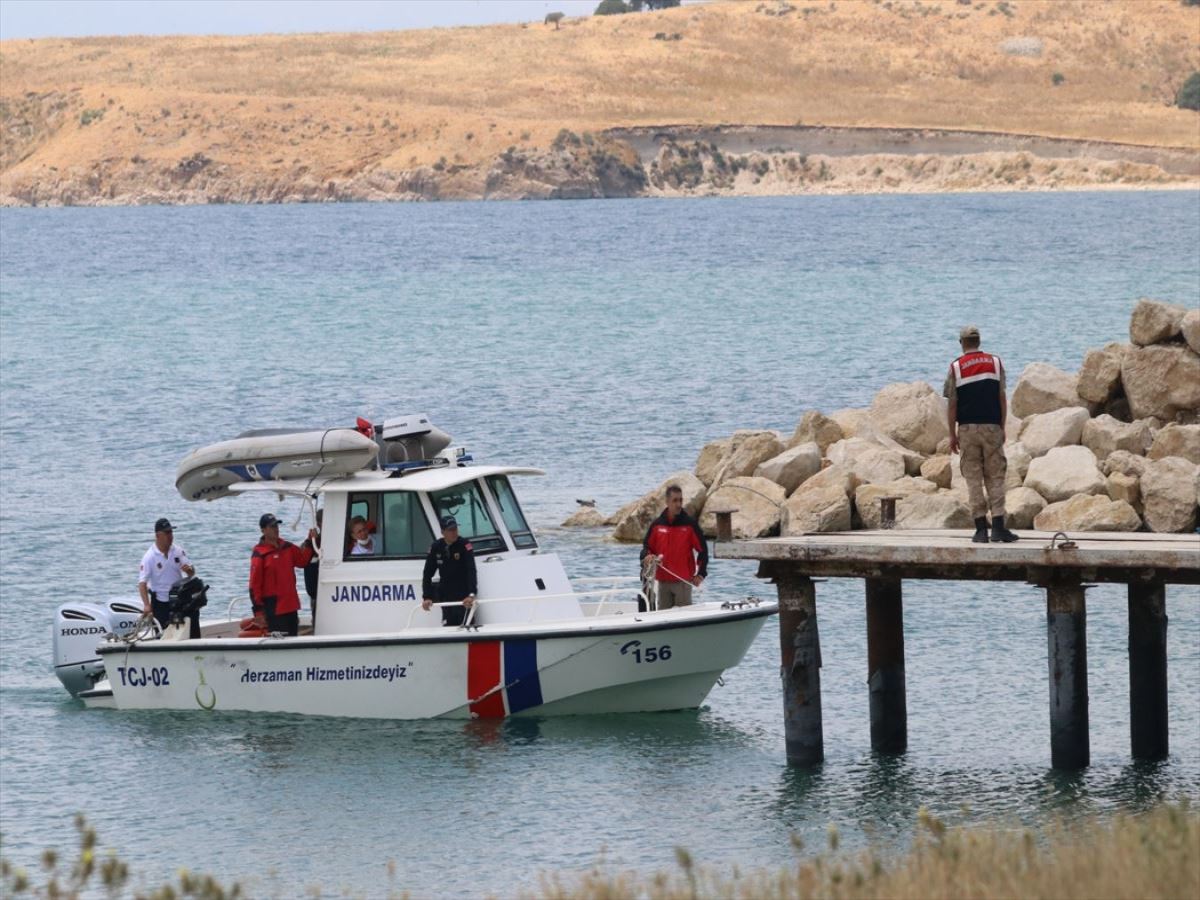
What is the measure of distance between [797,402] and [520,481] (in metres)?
12.3

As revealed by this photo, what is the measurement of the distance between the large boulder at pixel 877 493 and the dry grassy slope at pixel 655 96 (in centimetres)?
14067

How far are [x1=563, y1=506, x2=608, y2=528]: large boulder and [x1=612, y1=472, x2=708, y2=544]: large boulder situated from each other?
3.15ft

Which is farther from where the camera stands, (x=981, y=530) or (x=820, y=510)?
(x=820, y=510)

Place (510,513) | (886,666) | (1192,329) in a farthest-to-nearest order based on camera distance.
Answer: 1. (1192,329)
2. (510,513)
3. (886,666)

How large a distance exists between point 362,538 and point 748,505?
8562 mm

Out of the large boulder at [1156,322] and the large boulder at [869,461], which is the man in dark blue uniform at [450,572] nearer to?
the large boulder at [869,461]

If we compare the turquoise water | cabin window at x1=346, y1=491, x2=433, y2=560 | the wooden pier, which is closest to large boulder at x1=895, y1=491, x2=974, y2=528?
the turquoise water

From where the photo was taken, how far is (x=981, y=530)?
687 inches

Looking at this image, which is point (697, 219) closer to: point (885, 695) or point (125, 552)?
point (125, 552)

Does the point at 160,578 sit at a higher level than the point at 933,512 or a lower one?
higher

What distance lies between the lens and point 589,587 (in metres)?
25.9

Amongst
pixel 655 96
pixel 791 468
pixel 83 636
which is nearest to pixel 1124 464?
pixel 791 468

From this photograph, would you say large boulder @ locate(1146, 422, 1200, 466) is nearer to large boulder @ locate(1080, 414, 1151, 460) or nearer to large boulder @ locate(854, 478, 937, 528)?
large boulder @ locate(1080, 414, 1151, 460)

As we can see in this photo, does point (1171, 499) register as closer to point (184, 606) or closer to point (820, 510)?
point (820, 510)
